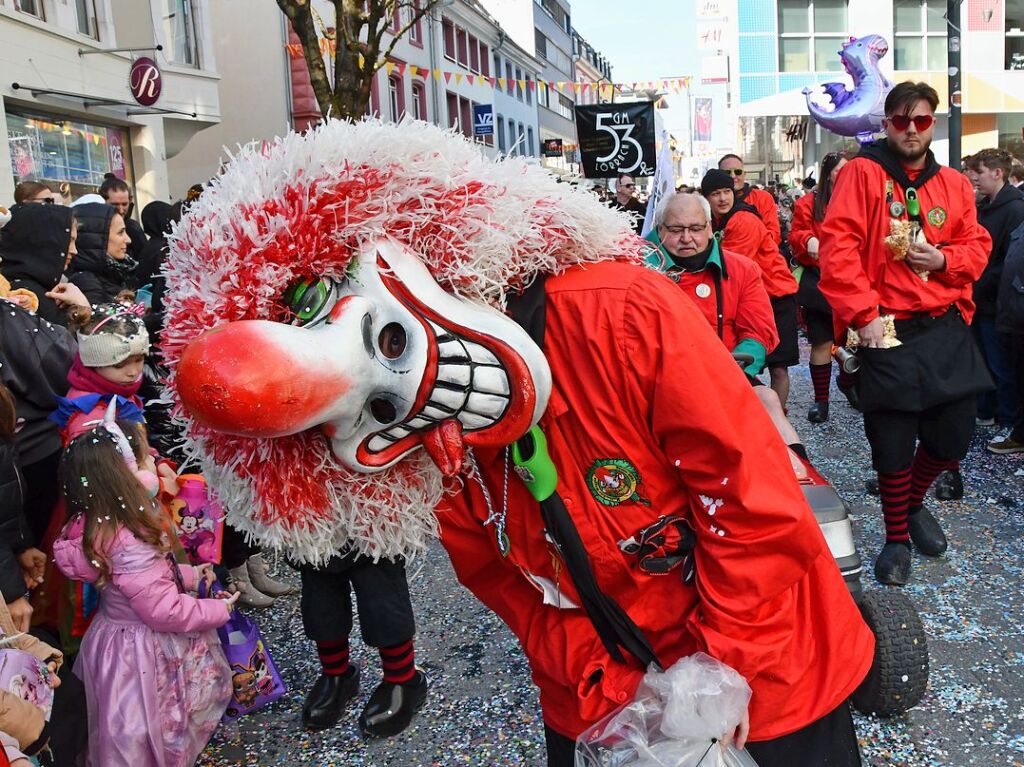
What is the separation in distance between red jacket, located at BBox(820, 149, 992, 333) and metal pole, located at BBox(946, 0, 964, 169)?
5.81 metres

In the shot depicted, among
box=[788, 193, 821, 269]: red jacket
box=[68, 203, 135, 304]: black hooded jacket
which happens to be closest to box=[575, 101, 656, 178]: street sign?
box=[788, 193, 821, 269]: red jacket

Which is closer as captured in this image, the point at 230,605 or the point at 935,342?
the point at 230,605

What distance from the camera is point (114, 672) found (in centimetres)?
245

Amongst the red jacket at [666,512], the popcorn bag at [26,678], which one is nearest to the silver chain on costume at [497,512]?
the red jacket at [666,512]

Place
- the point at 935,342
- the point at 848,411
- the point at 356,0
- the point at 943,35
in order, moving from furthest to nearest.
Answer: the point at 943,35 < the point at 356,0 < the point at 848,411 < the point at 935,342

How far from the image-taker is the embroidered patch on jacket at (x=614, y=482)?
1.40 m

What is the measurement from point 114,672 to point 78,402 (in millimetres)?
951

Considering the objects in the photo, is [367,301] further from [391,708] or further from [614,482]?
[391,708]

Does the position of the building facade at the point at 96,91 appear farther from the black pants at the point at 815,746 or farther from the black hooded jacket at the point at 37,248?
the black pants at the point at 815,746

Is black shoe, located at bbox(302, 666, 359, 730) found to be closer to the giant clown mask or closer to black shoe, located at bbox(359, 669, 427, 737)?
black shoe, located at bbox(359, 669, 427, 737)

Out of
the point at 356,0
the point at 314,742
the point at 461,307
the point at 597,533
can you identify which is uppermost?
the point at 356,0

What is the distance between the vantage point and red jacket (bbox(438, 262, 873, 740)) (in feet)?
4.24

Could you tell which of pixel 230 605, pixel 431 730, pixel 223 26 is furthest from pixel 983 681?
pixel 223 26

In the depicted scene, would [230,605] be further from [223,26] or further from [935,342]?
[223,26]
